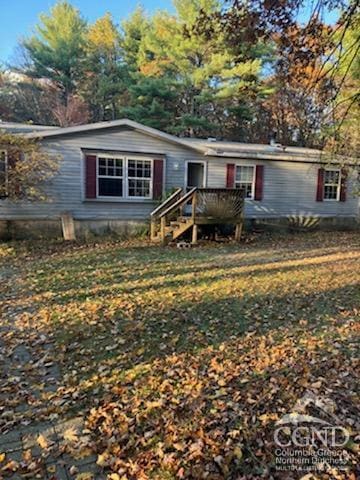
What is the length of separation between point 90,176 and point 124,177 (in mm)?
1117

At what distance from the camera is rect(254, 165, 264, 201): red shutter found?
557 inches

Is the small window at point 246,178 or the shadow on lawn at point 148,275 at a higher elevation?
the small window at point 246,178

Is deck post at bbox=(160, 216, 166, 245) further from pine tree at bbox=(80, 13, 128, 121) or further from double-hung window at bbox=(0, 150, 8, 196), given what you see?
pine tree at bbox=(80, 13, 128, 121)

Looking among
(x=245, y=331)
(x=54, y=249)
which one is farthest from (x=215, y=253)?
(x=245, y=331)

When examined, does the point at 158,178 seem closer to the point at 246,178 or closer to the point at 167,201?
the point at 167,201

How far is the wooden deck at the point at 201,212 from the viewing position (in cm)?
1115

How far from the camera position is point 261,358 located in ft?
12.7

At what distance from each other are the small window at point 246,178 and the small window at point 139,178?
3.48 metres

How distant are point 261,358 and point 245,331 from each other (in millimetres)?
764

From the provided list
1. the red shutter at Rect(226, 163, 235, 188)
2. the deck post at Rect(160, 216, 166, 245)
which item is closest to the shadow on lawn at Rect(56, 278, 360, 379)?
the deck post at Rect(160, 216, 166, 245)

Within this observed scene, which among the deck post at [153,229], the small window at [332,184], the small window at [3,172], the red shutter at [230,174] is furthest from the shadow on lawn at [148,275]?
the small window at [332,184]

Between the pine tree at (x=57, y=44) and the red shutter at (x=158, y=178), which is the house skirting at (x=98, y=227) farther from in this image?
the pine tree at (x=57, y=44)

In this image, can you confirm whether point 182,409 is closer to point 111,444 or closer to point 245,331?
point 111,444

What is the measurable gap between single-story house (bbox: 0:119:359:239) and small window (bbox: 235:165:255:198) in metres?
0.04
